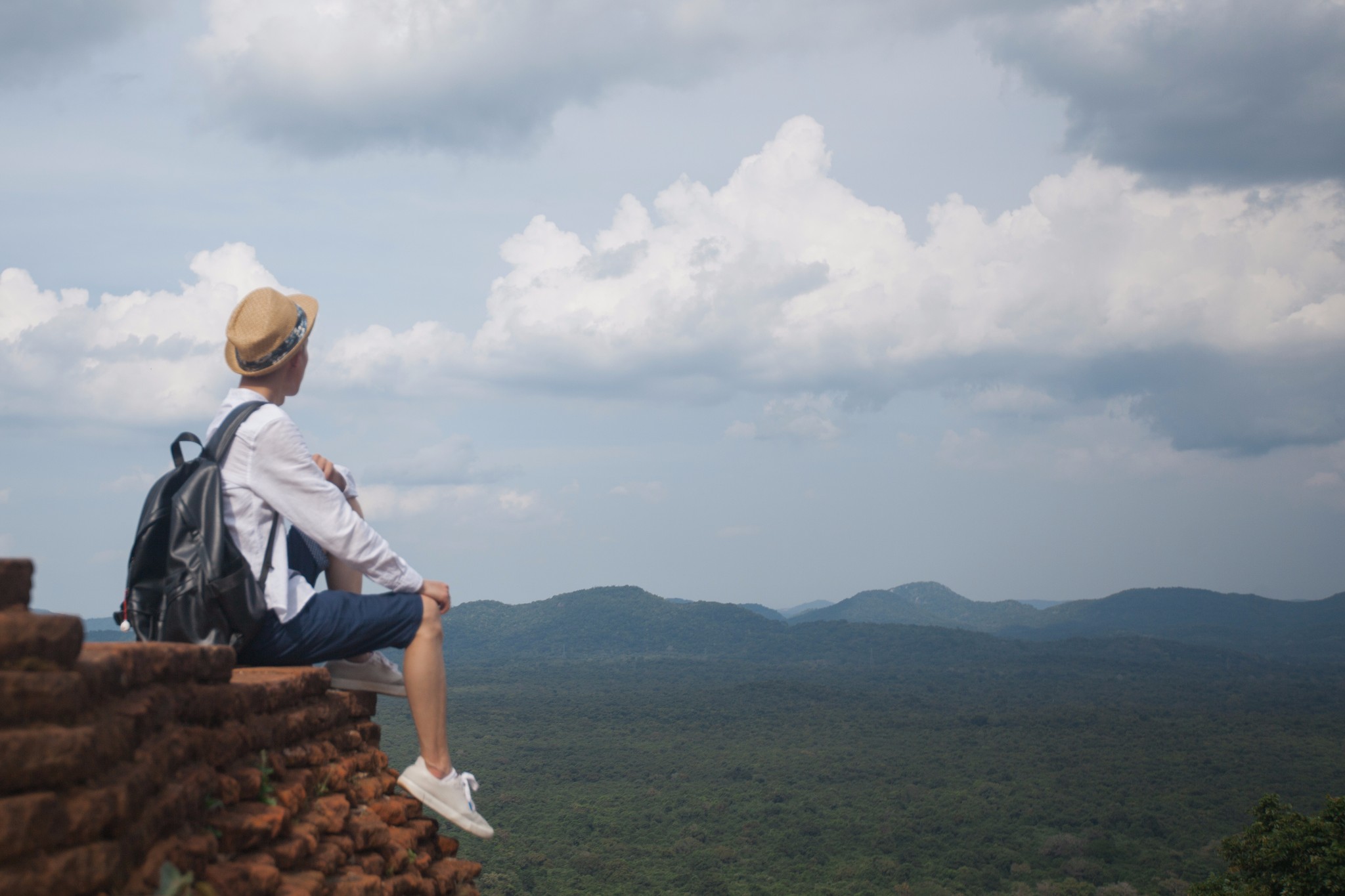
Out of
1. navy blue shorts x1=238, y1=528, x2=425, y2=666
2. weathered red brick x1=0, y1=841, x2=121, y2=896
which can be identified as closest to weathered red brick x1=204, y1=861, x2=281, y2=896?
weathered red brick x1=0, y1=841, x2=121, y2=896

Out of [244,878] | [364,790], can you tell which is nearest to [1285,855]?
[364,790]

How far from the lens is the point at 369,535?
4.26 m

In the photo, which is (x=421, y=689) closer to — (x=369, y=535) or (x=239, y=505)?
(x=369, y=535)

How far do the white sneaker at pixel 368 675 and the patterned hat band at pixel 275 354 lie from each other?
1.34 meters

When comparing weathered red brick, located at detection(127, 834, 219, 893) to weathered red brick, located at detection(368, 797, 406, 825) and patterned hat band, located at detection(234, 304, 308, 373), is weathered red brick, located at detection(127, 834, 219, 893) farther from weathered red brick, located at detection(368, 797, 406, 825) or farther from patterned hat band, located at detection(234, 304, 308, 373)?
patterned hat band, located at detection(234, 304, 308, 373)

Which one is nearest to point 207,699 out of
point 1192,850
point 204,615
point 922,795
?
point 204,615

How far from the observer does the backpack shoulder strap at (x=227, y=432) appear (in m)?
4.10

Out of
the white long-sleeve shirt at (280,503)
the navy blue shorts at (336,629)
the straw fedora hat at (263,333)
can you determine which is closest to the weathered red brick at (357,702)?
the navy blue shorts at (336,629)

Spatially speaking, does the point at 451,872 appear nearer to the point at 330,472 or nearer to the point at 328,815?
the point at 328,815

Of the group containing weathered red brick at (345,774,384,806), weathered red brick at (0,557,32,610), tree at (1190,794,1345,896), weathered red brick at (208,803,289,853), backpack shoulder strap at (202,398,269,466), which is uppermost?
backpack shoulder strap at (202,398,269,466)

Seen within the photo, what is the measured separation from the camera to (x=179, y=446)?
4137 millimetres

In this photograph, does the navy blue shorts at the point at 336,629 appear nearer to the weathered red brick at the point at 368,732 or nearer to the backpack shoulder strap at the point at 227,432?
the weathered red brick at the point at 368,732

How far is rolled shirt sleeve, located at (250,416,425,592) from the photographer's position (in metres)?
4.10

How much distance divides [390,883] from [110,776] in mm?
1748
